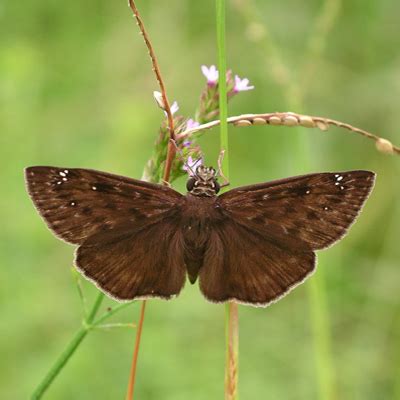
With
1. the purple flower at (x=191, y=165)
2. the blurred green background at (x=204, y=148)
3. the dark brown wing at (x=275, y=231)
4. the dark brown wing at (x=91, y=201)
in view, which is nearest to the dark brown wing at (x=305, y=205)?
the dark brown wing at (x=275, y=231)

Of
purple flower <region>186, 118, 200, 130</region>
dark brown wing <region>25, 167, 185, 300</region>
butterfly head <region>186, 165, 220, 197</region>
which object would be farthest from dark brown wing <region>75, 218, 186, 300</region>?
purple flower <region>186, 118, 200, 130</region>

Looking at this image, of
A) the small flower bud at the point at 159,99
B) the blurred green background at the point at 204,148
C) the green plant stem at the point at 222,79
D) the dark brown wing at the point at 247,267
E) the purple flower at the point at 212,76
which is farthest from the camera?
the blurred green background at the point at 204,148

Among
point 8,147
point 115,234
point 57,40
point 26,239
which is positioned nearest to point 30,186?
point 115,234

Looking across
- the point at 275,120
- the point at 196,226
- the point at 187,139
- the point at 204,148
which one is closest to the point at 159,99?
the point at 187,139

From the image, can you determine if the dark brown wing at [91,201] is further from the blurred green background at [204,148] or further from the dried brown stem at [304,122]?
the blurred green background at [204,148]

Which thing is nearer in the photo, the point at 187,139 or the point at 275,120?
the point at 275,120

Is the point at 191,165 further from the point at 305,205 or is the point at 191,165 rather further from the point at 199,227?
the point at 305,205
